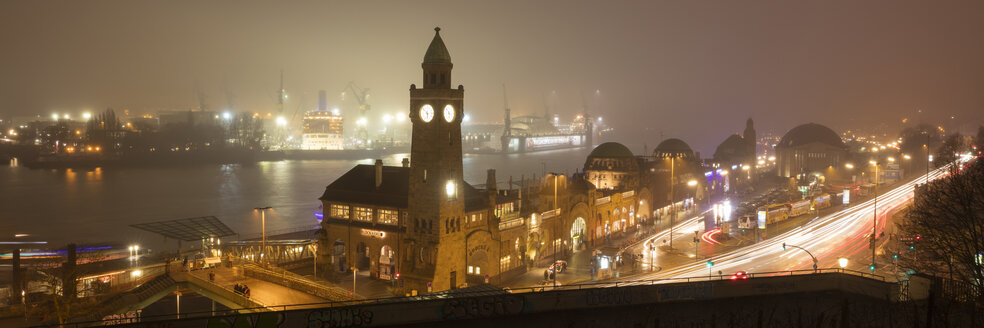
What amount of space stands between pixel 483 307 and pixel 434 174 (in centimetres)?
1959

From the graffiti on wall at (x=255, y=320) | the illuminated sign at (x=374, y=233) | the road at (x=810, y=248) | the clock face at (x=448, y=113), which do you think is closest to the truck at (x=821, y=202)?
the road at (x=810, y=248)

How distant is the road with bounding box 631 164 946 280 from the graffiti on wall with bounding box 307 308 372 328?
28.5 m

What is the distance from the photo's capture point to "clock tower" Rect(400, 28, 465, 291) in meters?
43.6

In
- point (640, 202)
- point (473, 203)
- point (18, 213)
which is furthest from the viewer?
point (18, 213)

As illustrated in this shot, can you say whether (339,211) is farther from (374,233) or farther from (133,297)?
(133,297)

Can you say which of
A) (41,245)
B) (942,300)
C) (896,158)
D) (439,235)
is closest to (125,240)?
(41,245)

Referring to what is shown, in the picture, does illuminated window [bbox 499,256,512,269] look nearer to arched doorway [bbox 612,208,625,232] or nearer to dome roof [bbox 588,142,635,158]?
arched doorway [bbox 612,208,625,232]

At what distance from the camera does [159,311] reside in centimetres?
4575

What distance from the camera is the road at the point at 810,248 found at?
48281 mm

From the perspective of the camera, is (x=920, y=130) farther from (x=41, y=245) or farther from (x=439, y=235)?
(x=41, y=245)

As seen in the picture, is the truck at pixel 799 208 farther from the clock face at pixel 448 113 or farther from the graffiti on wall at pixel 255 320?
the graffiti on wall at pixel 255 320

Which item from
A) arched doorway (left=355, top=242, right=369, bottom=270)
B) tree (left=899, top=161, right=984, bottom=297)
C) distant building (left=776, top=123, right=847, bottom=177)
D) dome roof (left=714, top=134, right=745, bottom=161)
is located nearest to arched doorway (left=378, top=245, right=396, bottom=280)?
arched doorway (left=355, top=242, right=369, bottom=270)

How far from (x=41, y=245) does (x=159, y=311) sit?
4739 centimetres

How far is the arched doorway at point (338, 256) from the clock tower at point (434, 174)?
27.9 feet
